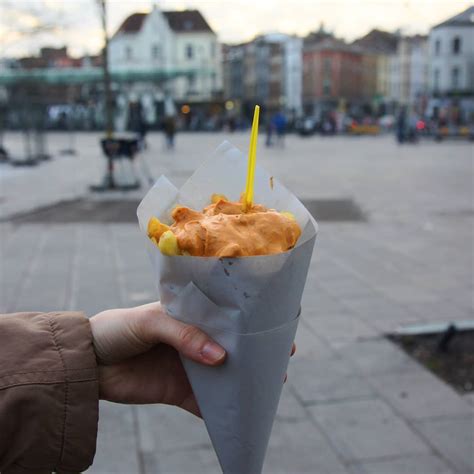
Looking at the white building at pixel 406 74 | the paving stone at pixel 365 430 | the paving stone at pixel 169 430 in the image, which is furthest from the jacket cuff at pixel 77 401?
the white building at pixel 406 74

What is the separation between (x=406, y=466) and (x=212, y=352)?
7.97ft

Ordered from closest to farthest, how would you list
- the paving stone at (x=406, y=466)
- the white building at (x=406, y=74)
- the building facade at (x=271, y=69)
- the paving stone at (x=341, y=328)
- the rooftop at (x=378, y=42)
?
the paving stone at (x=406, y=466)
the paving stone at (x=341, y=328)
the rooftop at (x=378, y=42)
the building facade at (x=271, y=69)
the white building at (x=406, y=74)

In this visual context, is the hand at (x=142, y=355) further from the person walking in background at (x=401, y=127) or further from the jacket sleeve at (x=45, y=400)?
the person walking in background at (x=401, y=127)

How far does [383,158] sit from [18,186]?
1441 centimetres

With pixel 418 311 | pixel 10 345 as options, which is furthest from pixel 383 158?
pixel 10 345

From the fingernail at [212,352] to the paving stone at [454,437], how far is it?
98.2 inches

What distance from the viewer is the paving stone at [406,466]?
3.23 metres

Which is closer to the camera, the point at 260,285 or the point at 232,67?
the point at 260,285

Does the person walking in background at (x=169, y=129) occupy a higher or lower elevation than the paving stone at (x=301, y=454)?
higher

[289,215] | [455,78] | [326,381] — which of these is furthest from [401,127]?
[289,215]

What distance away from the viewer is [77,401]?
4.68 ft

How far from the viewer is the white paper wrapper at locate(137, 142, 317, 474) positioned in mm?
1194

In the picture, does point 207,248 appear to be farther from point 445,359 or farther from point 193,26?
point 193,26

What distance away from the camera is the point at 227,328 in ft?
4.06
